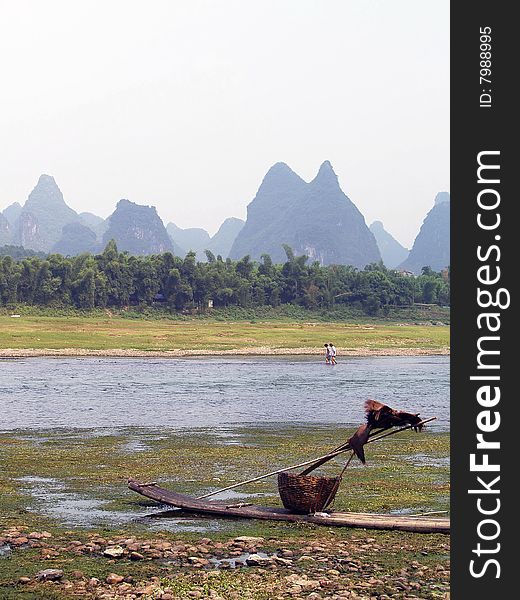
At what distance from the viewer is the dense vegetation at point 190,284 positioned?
347ft

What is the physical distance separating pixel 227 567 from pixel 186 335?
237 ft

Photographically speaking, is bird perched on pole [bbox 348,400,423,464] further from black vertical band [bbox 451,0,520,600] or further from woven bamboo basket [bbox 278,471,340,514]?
black vertical band [bbox 451,0,520,600]

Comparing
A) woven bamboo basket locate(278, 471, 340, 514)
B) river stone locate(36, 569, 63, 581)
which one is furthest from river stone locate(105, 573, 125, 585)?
woven bamboo basket locate(278, 471, 340, 514)

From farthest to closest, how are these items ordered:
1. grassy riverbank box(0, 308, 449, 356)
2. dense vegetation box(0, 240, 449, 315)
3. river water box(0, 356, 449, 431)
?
dense vegetation box(0, 240, 449, 315)
grassy riverbank box(0, 308, 449, 356)
river water box(0, 356, 449, 431)

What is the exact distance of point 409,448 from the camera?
2581 centimetres

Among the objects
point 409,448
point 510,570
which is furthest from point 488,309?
point 409,448

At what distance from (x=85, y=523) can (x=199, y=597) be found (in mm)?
4613

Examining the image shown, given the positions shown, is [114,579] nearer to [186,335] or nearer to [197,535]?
[197,535]

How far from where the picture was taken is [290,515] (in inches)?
623

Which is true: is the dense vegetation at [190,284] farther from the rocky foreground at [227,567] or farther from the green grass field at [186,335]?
the rocky foreground at [227,567]

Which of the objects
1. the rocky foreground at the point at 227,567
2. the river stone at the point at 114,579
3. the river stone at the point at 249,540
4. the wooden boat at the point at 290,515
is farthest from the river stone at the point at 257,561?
the wooden boat at the point at 290,515

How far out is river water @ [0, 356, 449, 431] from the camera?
33.3m

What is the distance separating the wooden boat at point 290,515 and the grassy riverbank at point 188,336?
52.4 m

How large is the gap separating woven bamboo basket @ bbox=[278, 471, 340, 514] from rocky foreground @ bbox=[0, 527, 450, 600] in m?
1.02
